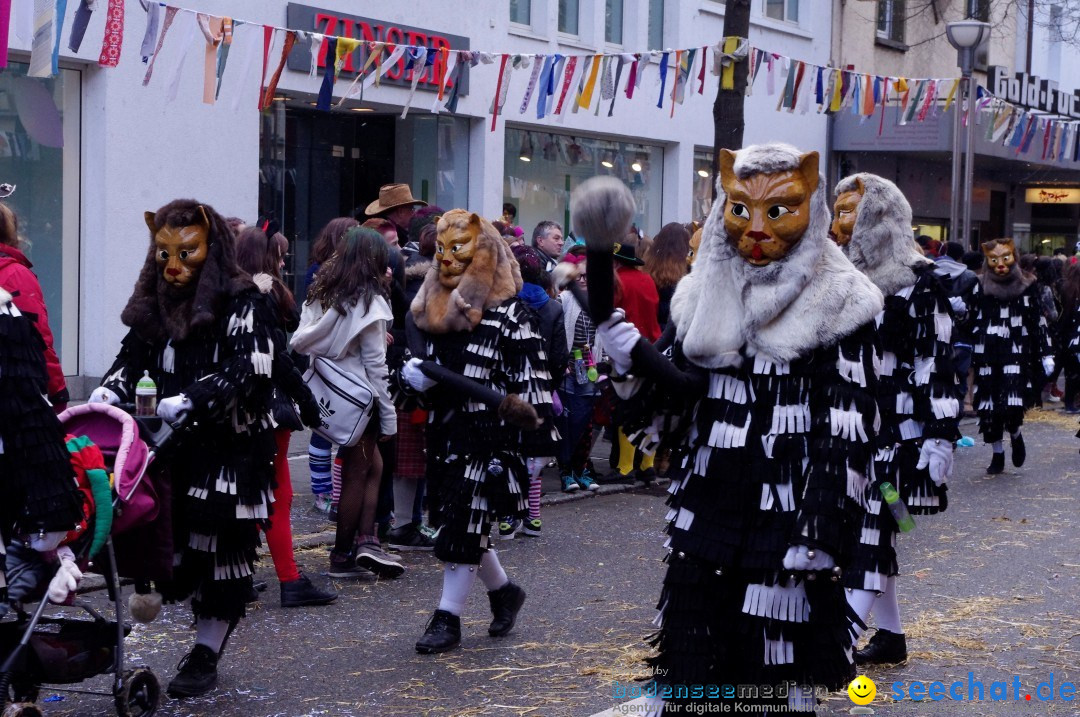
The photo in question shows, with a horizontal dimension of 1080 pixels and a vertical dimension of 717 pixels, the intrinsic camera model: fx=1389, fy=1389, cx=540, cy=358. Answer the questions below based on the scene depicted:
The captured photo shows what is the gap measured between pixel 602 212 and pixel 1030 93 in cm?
2447

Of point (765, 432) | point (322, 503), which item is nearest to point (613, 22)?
point (322, 503)

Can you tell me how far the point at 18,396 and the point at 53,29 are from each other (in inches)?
222

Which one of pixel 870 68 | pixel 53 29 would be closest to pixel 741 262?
pixel 53 29

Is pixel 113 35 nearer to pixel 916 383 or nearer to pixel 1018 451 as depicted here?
pixel 916 383

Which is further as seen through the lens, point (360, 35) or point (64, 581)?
point (360, 35)

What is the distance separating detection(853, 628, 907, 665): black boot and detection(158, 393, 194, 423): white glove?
304cm

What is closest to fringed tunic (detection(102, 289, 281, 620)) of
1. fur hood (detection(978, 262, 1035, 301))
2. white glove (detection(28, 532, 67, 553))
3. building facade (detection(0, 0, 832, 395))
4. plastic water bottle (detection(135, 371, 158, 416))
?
plastic water bottle (detection(135, 371, 158, 416))

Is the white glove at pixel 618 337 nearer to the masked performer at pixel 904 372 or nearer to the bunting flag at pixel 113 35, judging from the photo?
the masked performer at pixel 904 372

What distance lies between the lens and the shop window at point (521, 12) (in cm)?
1703

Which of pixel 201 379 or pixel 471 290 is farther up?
pixel 471 290

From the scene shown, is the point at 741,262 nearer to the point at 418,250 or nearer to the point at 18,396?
the point at 18,396

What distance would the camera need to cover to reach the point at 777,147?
441 cm

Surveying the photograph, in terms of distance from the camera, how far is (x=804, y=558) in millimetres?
3984

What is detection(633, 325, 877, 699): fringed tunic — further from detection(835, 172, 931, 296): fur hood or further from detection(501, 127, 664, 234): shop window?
detection(501, 127, 664, 234): shop window
